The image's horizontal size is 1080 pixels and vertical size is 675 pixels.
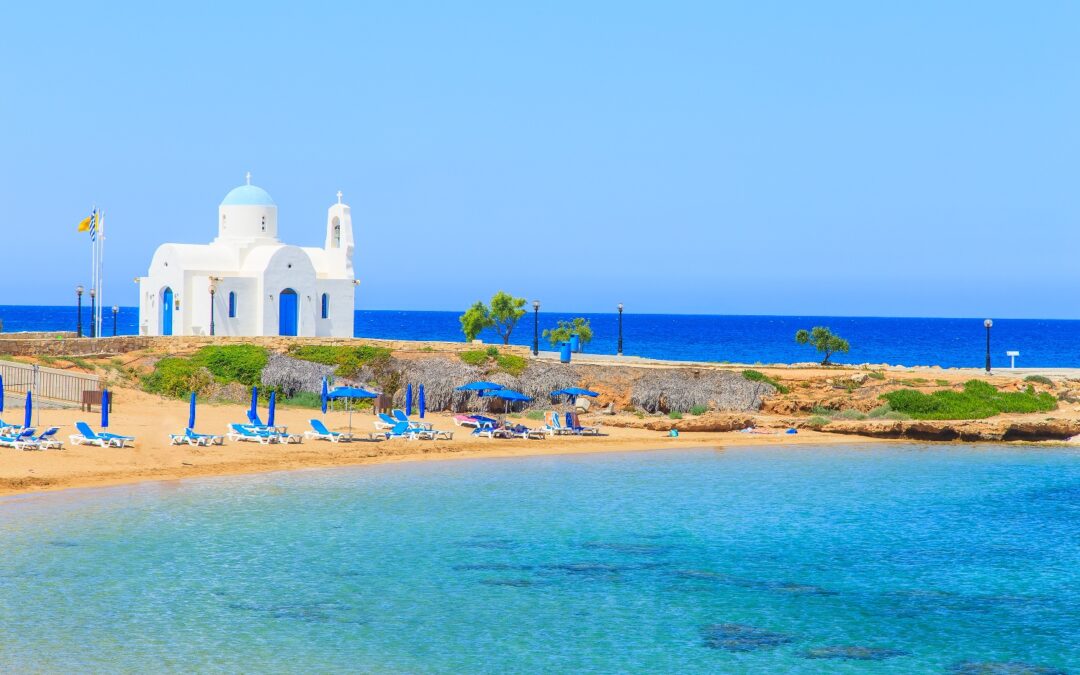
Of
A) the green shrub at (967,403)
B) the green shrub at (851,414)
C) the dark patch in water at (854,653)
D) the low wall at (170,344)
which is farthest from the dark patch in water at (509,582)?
the low wall at (170,344)

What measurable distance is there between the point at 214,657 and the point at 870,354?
331ft

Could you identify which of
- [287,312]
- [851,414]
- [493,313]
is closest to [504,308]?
[493,313]

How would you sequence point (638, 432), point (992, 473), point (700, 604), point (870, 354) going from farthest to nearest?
point (870, 354)
point (638, 432)
point (992, 473)
point (700, 604)

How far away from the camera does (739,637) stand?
1714cm

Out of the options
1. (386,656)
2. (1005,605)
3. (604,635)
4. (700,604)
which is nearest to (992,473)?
(1005,605)

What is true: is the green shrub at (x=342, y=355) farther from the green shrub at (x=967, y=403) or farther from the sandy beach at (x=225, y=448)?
the green shrub at (x=967, y=403)

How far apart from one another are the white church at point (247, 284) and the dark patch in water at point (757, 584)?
35.2 metres

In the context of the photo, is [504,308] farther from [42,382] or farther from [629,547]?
[629,547]

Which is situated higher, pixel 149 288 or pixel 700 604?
pixel 149 288

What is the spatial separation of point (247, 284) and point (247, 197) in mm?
4722

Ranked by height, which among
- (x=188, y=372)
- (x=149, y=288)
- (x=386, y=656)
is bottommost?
(x=386, y=656)

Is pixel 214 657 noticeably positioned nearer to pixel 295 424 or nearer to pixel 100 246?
pixel 295 424

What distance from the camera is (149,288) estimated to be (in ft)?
179

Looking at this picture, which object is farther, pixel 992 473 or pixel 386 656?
pixel 992 473
